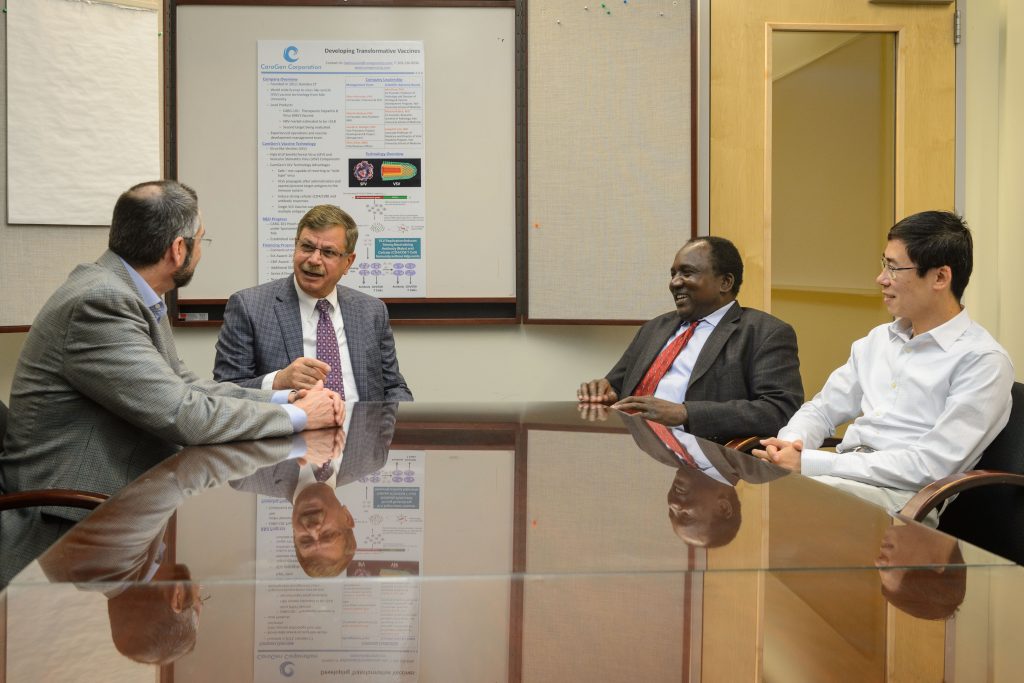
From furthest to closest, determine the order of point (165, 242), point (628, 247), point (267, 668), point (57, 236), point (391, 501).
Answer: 1. point (628, 247)
2. point (57, 236)
3. point (165, 242)
4. point (391, 501)
5. point (267, 668)

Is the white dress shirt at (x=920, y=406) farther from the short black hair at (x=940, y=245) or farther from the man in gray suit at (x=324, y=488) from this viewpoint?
the man in gray suit at (x=324, y=488)

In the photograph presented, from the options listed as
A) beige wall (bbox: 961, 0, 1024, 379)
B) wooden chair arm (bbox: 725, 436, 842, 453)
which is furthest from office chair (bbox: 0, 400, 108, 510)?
beige wall (bbox: 961, 0, 1024, 379)

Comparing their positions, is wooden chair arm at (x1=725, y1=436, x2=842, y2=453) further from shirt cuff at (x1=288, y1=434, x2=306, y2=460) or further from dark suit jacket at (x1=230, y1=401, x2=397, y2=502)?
shirt cuff at (x1=288, y1=434, x2=306, y2=460)

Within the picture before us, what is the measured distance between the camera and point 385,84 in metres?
4.66

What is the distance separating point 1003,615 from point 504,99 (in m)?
3.88

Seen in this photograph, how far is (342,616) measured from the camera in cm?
111

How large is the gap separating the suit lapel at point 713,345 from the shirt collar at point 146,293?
6.66ft

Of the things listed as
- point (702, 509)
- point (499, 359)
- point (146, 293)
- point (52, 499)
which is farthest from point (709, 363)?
point (52, 499)

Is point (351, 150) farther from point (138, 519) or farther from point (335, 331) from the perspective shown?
point (138, 519)

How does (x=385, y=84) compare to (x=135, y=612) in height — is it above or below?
above

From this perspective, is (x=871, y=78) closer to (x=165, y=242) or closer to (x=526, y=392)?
(x=526, y=392)

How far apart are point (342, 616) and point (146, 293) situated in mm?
1876

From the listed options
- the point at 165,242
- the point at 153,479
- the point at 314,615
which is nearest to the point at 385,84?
the point at 165,242

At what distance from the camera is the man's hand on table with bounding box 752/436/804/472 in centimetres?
294
